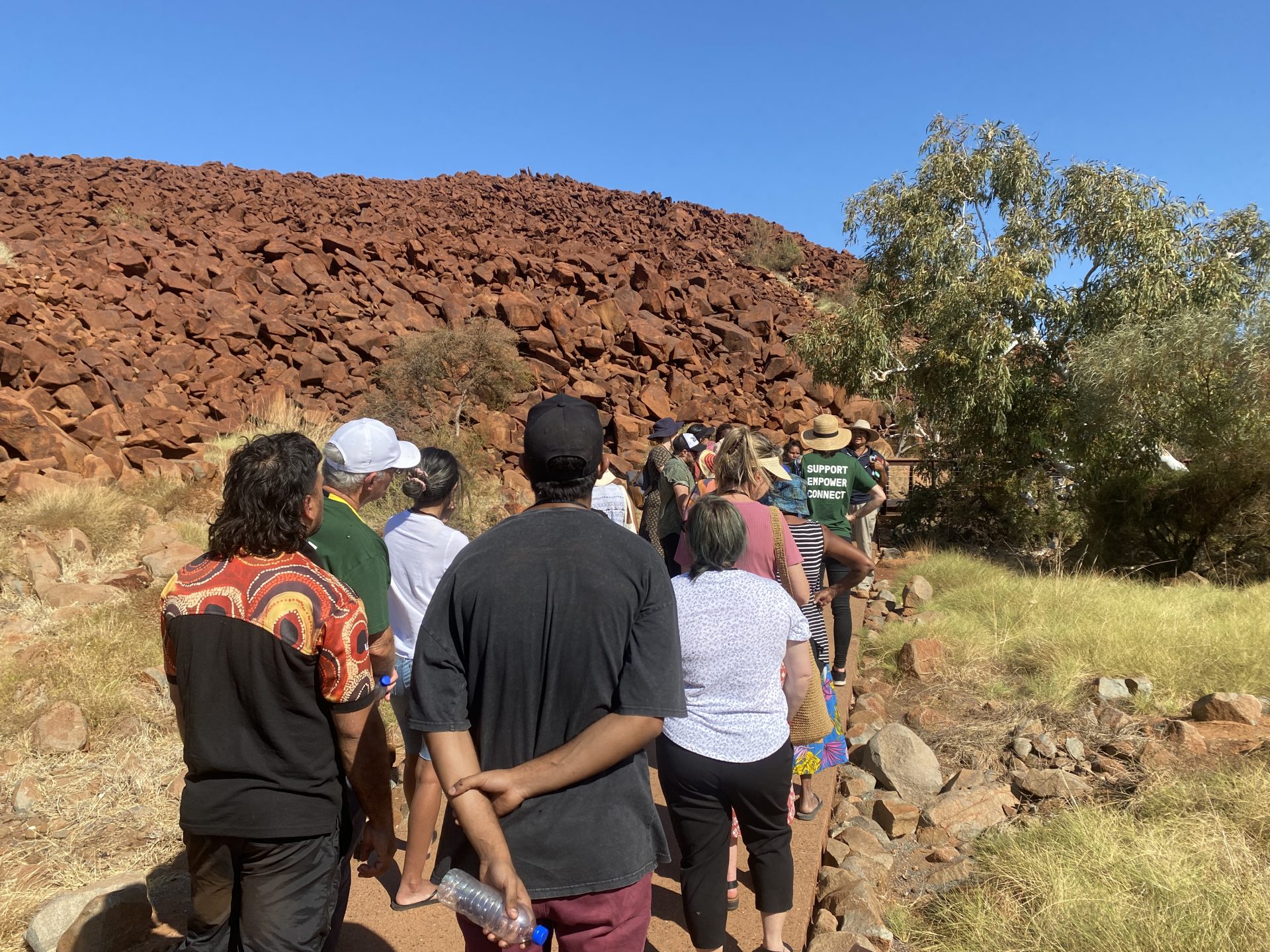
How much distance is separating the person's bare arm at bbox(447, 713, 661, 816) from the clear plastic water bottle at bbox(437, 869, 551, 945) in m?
0.15

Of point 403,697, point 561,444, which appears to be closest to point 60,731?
point 403,697

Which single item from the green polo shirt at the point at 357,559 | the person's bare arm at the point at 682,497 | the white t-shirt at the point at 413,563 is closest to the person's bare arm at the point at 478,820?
the green polo shirt at the point at 357,559

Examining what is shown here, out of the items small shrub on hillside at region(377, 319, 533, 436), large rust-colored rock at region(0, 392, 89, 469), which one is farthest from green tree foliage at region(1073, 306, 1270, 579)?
large rust-colored rock at region(0, 392, 89, 469)

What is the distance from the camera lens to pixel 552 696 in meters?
1.84

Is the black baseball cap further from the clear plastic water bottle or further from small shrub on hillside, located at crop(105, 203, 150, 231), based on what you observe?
small shrub on hillside, located at crop(105, 203, 150, 231)

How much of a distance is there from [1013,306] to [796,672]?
1257 centimetres

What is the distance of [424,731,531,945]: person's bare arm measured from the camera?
68.7 inches

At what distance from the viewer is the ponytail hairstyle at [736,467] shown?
141 inches

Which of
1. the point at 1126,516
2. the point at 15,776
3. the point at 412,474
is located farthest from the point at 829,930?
the point at 1126,516

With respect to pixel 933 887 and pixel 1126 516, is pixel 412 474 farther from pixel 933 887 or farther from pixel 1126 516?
pixel 1126 516

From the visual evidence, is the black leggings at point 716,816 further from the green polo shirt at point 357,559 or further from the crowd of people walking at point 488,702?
the green polo shirt at point 357,559

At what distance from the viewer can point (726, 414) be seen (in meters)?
20.8

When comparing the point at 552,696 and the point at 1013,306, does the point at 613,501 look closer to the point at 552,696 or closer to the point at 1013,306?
the point at 552,696

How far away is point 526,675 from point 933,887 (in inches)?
115
